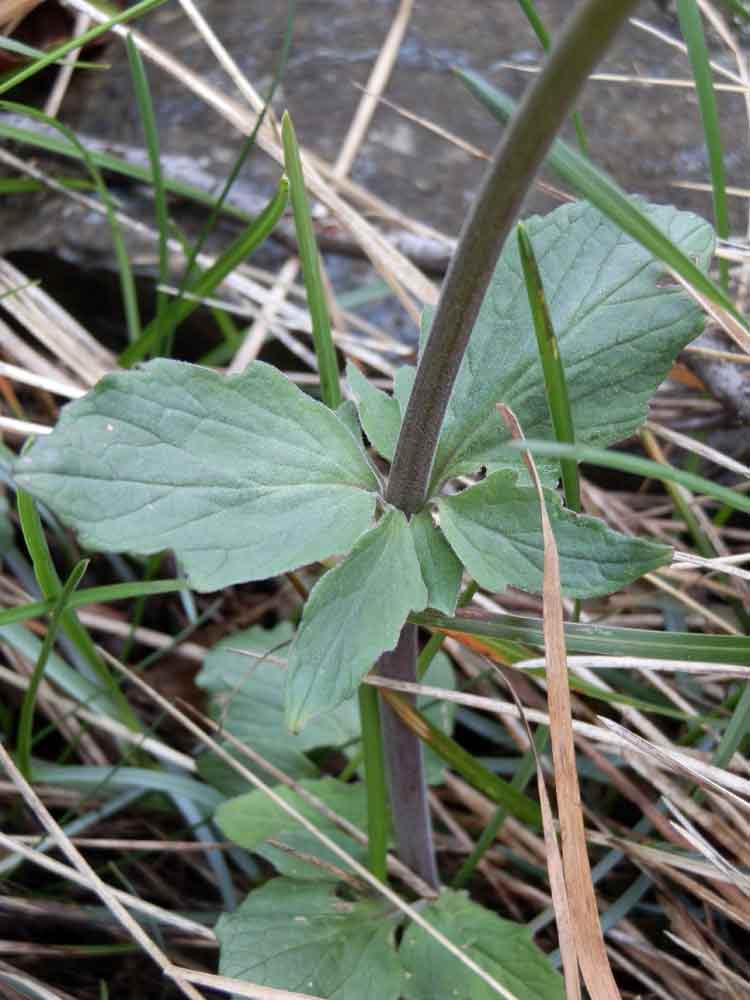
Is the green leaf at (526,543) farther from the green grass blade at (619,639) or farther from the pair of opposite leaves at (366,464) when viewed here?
the green grass blade at (619,639)

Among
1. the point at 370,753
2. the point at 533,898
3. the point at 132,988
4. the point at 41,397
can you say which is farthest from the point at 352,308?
the point at 132,988

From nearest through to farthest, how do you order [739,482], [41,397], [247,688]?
1. [247,688]
2. [739,482]
3. [41,397]

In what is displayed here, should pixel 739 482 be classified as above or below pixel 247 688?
above

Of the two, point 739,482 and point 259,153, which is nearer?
point 739,482

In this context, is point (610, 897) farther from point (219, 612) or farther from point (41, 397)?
A: point (41, 397)

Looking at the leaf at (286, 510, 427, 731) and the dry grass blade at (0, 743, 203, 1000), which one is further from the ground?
the leaf at (286, 510, 427, 731)

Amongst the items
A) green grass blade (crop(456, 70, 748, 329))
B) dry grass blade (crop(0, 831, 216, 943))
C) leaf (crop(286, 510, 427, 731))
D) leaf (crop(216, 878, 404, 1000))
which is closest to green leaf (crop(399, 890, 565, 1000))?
leaf (crop(216, 878, 404, 1000))

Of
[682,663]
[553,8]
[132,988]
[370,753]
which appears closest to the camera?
[682,663]

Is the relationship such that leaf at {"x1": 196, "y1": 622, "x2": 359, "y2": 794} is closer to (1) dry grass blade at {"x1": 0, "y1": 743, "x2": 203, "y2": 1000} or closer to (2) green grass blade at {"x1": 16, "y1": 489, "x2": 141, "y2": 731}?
(2) green grass blade at {"x1": 16, "y1": 489, "x2": 141, "y2": 731}
